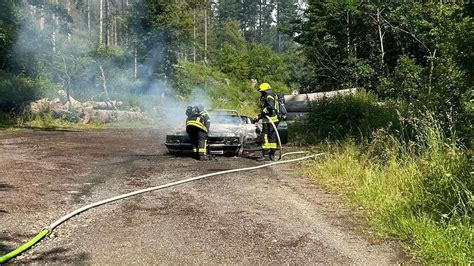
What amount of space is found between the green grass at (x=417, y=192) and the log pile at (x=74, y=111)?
51.6ft

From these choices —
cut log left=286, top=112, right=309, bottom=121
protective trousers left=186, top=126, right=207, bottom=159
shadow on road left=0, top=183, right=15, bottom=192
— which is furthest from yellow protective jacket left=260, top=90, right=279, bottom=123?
cut log left=286, top=112, right=309, bottom=121

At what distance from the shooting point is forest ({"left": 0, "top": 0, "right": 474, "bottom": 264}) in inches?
223

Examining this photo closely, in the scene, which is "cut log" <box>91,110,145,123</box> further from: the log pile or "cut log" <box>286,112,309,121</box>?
"cut log" <box>286,112,309,121</box>

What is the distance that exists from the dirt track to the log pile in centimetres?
1257

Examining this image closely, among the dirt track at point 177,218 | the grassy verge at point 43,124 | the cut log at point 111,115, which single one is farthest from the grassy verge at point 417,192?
the cut log at point 111,115

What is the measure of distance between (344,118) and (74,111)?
13.9 metres

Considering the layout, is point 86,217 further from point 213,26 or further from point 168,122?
point 213,26

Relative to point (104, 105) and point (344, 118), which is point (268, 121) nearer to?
point (344, 118)

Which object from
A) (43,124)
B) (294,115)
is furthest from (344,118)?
(43,124)

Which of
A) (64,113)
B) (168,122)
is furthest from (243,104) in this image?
(64,113)

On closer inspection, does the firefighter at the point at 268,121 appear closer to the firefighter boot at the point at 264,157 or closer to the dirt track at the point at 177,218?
the firefighter boot at the point at 264,157

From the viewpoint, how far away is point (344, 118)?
13.5 m

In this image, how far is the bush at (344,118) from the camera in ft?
39.0

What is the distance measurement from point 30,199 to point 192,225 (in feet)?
8.04
